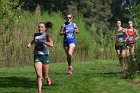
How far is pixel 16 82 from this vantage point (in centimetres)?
1565

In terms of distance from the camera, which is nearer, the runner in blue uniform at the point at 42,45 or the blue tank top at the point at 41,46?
the runner in blue uniform at the point at 42,45

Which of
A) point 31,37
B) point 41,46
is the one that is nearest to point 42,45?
point 41,46

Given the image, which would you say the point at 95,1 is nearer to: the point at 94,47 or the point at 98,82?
the point at 94,47

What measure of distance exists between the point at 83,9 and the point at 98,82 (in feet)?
146

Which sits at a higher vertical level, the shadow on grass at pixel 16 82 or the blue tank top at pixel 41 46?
the blue tank top at pixel 41 46

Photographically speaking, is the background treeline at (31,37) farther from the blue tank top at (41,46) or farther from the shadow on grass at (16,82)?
the blue tank top at (41,46)

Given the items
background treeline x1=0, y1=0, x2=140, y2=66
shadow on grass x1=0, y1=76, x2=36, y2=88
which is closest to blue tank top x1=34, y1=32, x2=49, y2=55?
shadow on grass x1=0, y1=76, x2=36, y2=88

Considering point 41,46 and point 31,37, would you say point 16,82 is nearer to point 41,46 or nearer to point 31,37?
point 41,46

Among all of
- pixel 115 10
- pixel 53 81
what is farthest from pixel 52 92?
pixel 115 10

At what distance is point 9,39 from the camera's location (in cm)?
2683

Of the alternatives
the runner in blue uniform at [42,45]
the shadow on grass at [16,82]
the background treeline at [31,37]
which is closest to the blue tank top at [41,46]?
the runner in blue uniform at [42,45]

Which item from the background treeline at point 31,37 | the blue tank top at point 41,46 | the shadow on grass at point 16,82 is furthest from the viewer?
the background treeline at point 31,37

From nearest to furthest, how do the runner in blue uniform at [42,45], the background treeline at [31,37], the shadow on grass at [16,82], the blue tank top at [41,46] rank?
the runner in blue uniform at [42,45], the blue tank top at [41,46], the shadow on grass at [16,82], the background treeline at [31,37]

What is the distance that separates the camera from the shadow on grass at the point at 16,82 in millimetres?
14617
